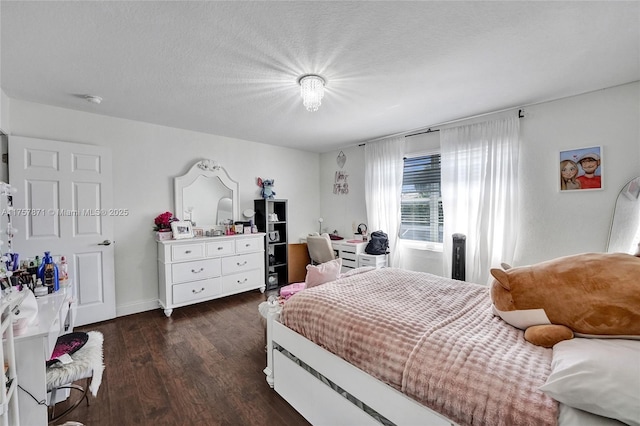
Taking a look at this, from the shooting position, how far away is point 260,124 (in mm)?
3453

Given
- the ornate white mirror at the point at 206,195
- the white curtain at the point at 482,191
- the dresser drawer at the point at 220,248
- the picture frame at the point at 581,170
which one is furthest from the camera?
the ornate white mirror at the point at 206,195

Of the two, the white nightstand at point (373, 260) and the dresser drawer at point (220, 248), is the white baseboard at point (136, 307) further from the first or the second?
the white nightstand at point (373, 260)

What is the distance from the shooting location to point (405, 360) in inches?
47.6

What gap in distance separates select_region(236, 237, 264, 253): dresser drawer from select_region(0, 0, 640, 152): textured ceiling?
1783mm

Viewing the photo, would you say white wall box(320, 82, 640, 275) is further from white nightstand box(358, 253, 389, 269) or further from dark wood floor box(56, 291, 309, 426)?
dark wood floor box(56, 291, 309, 426)

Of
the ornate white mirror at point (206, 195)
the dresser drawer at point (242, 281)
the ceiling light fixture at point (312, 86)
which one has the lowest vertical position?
the dresser drawer at point (242, 281)

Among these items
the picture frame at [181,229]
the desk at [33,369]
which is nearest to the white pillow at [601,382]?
the desk at [33,369]

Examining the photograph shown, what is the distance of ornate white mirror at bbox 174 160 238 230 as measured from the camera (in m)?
3.63

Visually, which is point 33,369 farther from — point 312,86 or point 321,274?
point 312,86

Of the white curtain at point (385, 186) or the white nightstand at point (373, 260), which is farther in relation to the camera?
the white curtain at point (385, 186)

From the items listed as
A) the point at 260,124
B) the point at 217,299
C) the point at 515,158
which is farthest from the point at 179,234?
the point at 515,158

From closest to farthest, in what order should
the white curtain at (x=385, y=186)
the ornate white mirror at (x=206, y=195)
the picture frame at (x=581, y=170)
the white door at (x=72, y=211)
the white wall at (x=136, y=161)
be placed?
1. the picture frame at (x=581, y=170)
2. the white door at (x=72, y=211)
3. the white wall at (x=136, y=161)
4. the ornate white mirror at (x=206, y=195)
5. the white curtain at (x=385, y=186)

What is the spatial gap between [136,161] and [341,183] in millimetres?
3126

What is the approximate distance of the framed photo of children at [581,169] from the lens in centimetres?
247
